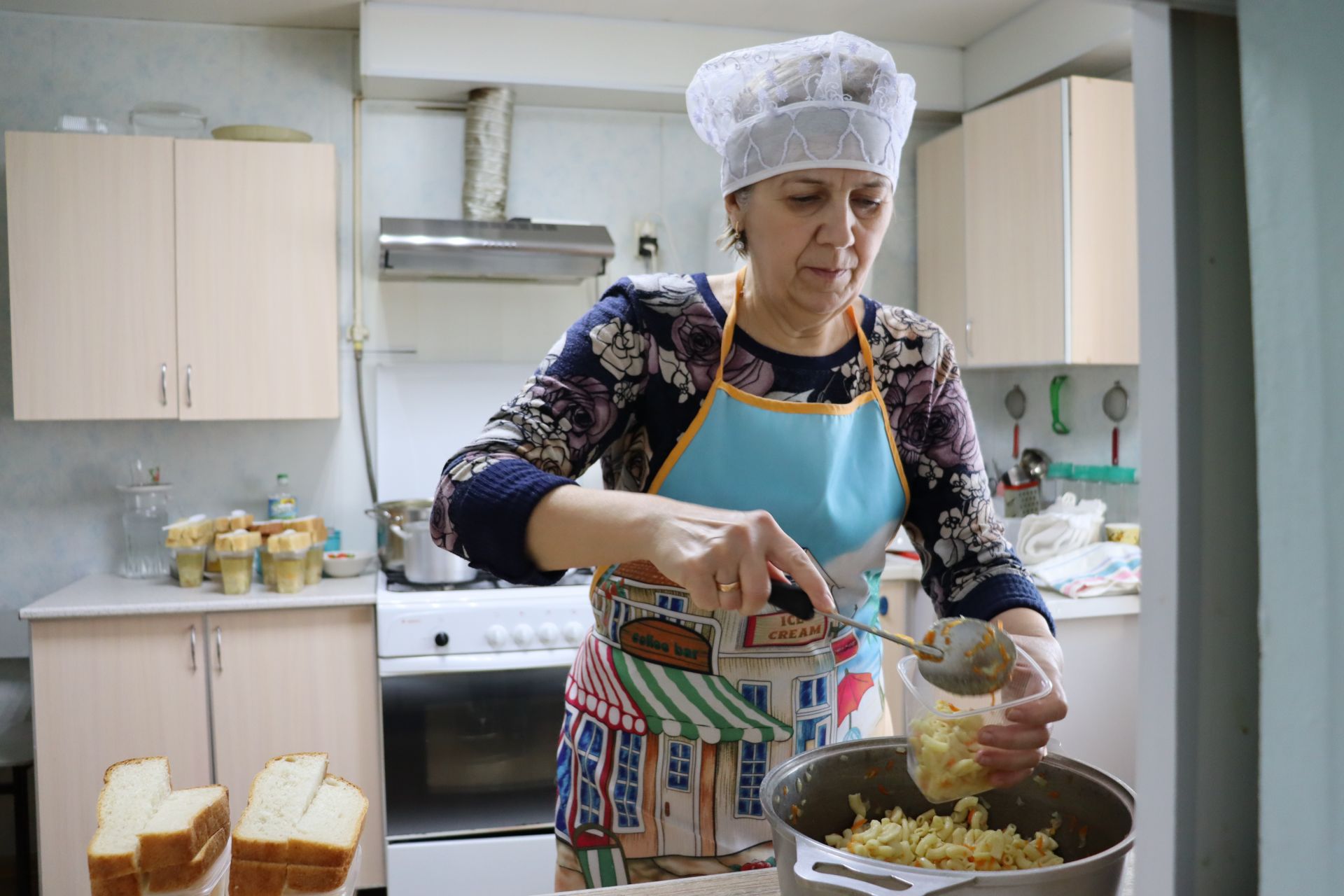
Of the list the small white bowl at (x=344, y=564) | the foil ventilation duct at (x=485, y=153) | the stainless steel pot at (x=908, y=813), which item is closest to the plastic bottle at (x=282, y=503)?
the small white bowl at (x=344, y=564)

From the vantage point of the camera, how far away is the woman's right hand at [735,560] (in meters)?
0.80

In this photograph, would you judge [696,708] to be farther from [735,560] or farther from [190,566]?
[190,566]

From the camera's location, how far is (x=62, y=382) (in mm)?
2789

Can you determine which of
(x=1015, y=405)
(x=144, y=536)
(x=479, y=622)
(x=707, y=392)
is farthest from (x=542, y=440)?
(x=1015, y=405)

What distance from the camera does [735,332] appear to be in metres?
1.26

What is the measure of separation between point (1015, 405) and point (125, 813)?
10.7 ft

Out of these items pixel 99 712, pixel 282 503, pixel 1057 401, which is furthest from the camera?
pixel 1057 401

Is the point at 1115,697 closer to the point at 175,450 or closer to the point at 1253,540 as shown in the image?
the point at 1253,540

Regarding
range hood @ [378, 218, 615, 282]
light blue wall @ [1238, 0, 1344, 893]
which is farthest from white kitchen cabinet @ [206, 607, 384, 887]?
light blue wall @ [1238, 0, 1344, 893]

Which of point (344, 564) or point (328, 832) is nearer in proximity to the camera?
point (328, 832)

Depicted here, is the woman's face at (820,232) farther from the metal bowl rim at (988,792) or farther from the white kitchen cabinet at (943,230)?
the white kitchen cabinet at (943,230)

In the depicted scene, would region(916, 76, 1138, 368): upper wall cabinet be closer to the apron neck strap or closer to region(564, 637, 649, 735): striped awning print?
the apron neck strap

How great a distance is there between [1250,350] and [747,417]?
847 millimetres

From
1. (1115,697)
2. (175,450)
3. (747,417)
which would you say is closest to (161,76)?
(175,450)
